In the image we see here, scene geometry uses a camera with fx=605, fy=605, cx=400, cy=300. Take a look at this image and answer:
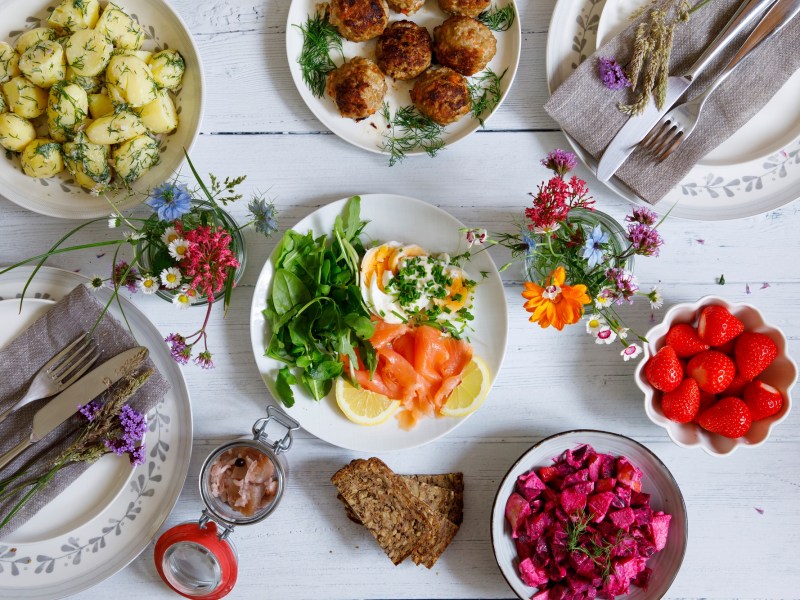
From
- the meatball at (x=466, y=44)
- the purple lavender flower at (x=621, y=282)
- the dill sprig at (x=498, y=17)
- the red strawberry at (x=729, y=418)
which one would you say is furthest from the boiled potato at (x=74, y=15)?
the red strawberry at (x=729, y=418)

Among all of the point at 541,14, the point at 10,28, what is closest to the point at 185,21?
the point at 10,28

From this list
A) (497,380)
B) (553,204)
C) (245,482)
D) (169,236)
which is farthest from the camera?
Answer: (497,380)

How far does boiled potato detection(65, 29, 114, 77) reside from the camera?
155cm

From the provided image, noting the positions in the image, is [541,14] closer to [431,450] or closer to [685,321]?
[685,321]

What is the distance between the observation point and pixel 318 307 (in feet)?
5.33

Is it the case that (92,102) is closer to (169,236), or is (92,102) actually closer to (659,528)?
(169,236)

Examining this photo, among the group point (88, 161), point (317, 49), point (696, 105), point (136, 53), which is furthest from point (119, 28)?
point (696, 105)

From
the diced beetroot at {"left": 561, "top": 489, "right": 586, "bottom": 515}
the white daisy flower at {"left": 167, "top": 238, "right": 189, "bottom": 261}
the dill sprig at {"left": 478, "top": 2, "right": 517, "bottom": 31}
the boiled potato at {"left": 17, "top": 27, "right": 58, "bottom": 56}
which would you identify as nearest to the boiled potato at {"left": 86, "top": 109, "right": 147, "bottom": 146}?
the boiled potato at {"left": 17, "top": 27, "right": 58, "bottom": 56}

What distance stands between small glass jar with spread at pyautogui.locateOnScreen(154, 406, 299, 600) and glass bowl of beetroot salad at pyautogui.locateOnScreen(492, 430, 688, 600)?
2.09ft

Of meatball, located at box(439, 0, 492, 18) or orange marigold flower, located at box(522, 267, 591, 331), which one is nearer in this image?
orange marigold flower, located at box(522, 267, 591, 331)

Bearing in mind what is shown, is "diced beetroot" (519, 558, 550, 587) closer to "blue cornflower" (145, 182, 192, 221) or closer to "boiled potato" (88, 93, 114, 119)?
"blue cornflower" (145, 182, 192, 221)

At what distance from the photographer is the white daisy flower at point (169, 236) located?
1427mm

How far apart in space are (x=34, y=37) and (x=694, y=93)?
5.71ft

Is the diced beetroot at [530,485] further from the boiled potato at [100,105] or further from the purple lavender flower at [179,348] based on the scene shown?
the boiled potato at [100,105]
